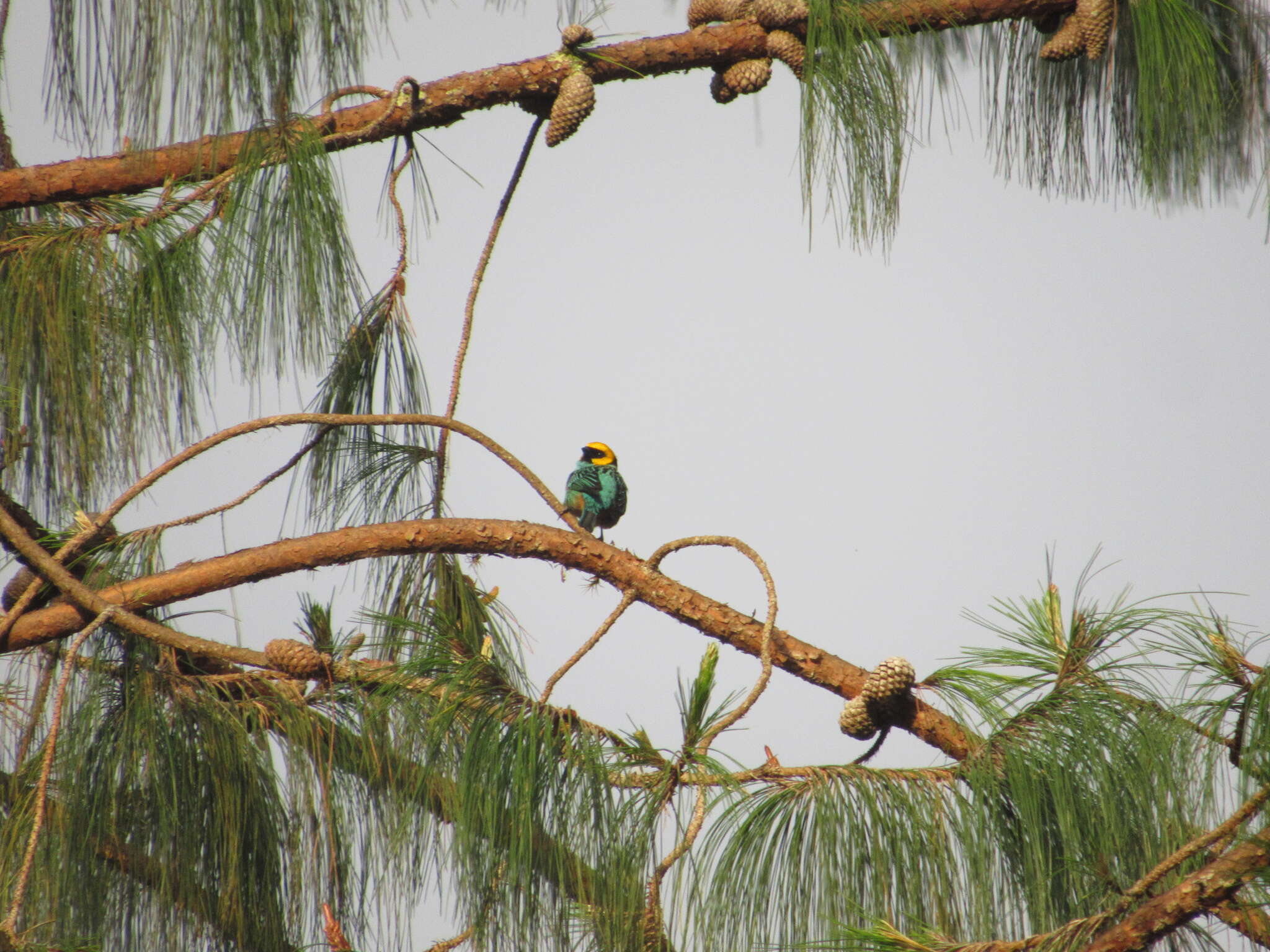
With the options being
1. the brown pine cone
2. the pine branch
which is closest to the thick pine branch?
the brown pine cone

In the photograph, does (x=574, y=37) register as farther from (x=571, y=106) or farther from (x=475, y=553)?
(x=475, y=553)

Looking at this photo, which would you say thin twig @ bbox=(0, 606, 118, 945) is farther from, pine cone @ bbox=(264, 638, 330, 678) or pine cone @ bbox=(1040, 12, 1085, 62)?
pine cone @ bbox=(1040, 12, 1085, 62)

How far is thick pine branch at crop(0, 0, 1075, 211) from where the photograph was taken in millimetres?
1545

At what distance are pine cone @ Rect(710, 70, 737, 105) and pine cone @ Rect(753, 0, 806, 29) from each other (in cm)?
11

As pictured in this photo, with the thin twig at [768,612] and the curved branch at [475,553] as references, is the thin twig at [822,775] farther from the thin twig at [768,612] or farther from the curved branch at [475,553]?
the curved branch at [475,553]

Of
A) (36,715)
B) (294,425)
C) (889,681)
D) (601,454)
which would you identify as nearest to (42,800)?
(36,715)

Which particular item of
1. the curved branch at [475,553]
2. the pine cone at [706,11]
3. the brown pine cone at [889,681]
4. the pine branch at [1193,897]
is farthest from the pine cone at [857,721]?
the pine cone at [706,11]

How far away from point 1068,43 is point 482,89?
3.00ft

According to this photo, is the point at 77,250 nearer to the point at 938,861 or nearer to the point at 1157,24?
the point at 938,861

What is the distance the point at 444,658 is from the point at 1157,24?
4.63 feet

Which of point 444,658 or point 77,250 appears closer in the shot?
point 444,658

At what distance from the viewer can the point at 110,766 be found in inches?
53.2

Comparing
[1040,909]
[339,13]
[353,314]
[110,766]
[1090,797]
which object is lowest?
[1040,909]

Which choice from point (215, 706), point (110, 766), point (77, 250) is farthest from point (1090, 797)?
point (77, 250)
